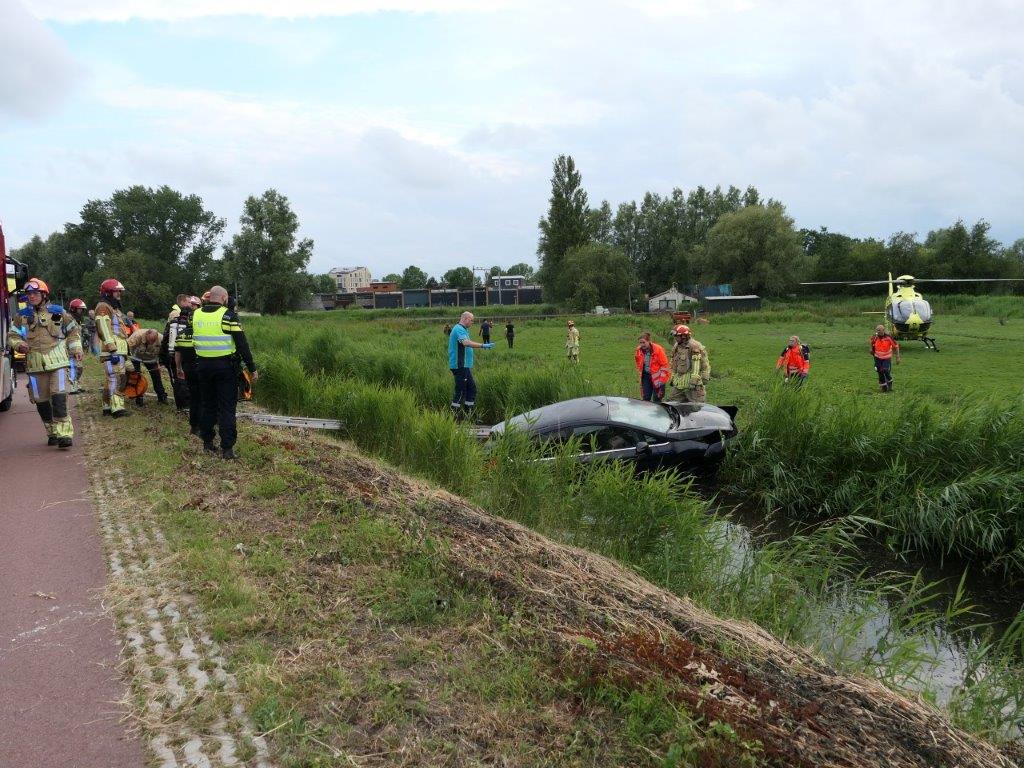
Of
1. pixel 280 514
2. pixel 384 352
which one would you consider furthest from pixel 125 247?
pixel 280 514

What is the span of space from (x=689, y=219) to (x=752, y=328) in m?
50.3

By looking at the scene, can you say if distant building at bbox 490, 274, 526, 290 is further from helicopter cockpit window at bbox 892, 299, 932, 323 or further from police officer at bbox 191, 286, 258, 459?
police officer at bbox 191, 286, 258, 459

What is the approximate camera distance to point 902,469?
7.93m

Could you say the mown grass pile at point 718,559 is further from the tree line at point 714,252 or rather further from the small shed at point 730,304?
the tree line at point 714,252

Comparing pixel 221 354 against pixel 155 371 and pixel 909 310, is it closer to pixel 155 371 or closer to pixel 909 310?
pixel 155 371

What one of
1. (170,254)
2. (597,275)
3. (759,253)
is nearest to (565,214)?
(597,275)

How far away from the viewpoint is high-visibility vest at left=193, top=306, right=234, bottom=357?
306 inches

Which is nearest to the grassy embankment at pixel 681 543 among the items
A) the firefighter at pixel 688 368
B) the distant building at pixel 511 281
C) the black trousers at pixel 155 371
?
the firefighter at pixel 688 368

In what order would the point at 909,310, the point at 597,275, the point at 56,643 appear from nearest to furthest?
the point at 56,643, the point at 909,310, the point at 597,275

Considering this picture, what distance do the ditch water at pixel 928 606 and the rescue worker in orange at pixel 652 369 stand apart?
177 inches

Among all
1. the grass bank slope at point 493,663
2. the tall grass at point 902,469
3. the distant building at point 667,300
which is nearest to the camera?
the grass bank slope at point 493,663

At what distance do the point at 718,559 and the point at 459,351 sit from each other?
25.3ft

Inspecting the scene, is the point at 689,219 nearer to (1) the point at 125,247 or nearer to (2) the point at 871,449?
(1) the point at 125,247

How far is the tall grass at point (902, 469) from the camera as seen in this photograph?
707 cm
